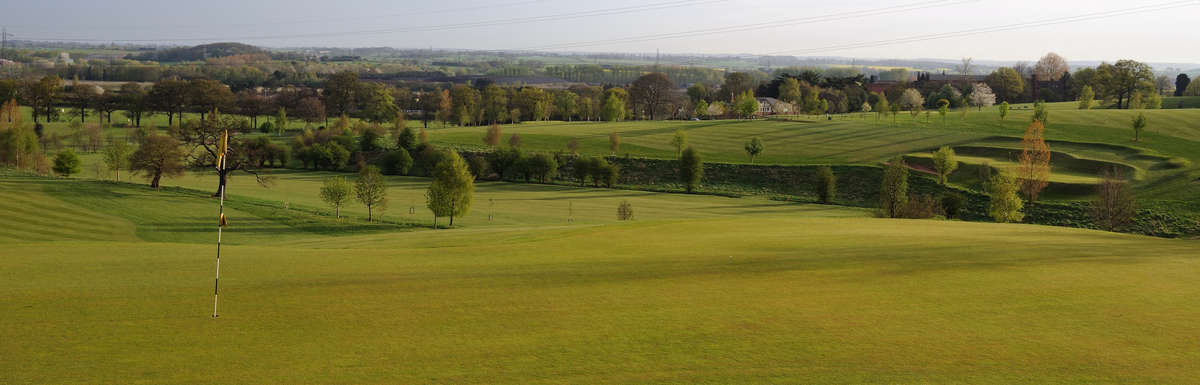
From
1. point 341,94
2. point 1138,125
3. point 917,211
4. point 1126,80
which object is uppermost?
point 1126,80

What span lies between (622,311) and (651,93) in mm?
151203

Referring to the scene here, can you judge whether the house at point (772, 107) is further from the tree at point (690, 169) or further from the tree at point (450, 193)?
the tree at point (450, 193)

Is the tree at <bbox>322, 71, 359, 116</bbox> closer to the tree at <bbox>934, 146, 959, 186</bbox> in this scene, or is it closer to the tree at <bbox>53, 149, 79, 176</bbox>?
the tree at <bbox>53, 149, 79, 176</bbox>

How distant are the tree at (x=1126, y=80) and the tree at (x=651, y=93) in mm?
77825

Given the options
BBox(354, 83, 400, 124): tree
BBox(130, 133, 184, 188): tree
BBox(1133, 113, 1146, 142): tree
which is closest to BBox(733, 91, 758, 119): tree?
BBox(1133, 113, 1146, 142): tree

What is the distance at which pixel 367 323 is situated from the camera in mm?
17578

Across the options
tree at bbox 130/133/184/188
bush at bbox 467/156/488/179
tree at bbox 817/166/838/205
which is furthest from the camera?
bush at bbox 467/156/488/179

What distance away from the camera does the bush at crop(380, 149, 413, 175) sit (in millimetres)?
87375

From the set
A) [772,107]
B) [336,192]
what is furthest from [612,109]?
[336,192]

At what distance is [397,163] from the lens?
8738cm

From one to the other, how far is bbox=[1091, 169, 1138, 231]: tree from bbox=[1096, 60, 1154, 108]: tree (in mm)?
93859

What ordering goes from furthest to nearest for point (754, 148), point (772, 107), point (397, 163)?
point (772, 107) < point (754, 148) < point (397, 163)

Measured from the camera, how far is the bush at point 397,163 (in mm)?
87375

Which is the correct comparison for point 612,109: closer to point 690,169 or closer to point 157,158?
point 690,169
